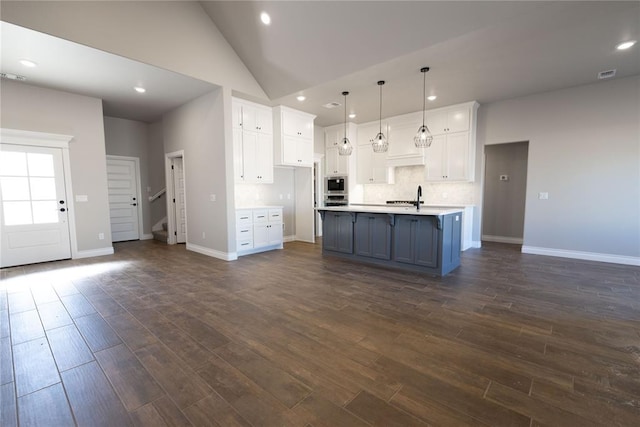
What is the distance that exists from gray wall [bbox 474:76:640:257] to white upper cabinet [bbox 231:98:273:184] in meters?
4.82

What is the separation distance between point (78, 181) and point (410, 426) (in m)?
6.54

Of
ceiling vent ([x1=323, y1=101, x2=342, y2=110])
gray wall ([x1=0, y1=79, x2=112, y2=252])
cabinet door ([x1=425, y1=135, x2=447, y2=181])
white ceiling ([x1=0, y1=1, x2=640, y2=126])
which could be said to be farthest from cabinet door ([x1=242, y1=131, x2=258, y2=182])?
cabinet door ([x1=425, y1=135, x2=447, y2=181])

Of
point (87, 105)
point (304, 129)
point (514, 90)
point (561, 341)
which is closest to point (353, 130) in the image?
point (304, 129)

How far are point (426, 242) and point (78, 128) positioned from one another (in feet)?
21.4

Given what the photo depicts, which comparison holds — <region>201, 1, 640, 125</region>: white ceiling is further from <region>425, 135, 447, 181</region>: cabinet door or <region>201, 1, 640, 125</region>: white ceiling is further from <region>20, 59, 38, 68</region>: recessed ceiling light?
<region>20, 59, 38, 68</region>: recessed ceiling light

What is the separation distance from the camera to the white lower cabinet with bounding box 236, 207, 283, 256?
5320mm

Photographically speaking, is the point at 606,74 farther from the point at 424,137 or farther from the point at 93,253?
the point at 93,253

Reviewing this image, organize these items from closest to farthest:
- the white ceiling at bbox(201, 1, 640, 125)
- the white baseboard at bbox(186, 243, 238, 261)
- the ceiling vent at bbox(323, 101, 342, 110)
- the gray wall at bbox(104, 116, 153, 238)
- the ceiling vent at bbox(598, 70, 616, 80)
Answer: the white ceiling at bbox(201, 1, 640, 125) → the ceiling vent at bbox(598, 70, 616, 80) → the white baseboard at bbox(186, 243, 238, 261) → the ceiling vent at bbox(323, 101, 342, 110) → the gray wall at bbox(104, 116, 153, 238)

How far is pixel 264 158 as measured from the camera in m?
5.76

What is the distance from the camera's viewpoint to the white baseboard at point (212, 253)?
16.7 feet

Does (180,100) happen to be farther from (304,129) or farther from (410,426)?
(410,426)

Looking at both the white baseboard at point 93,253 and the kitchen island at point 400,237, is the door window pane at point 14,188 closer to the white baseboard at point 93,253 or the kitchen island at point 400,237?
the white baseboard at point 93,253

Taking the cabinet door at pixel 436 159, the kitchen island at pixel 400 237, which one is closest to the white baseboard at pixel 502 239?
the cabinet door at pixel 436 159

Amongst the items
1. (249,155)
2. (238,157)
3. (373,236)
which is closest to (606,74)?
(373,236)
